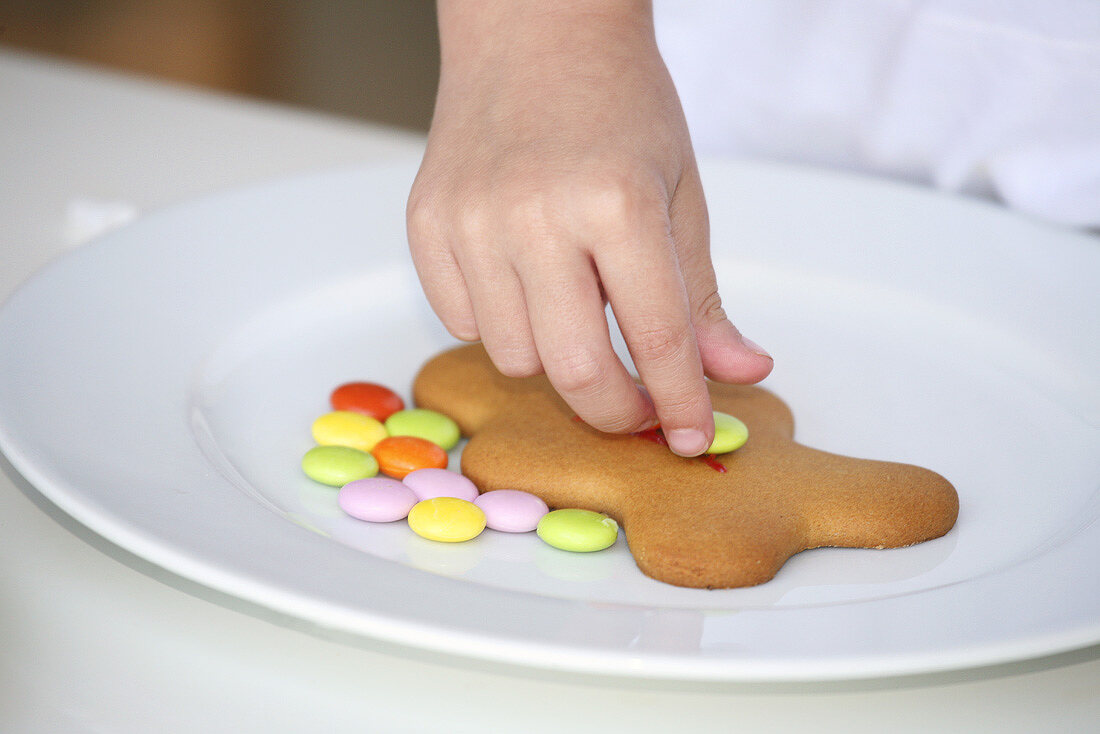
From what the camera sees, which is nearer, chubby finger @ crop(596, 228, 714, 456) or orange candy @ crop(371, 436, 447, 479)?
chubby finger @ crop(596, 228, 714, 456)

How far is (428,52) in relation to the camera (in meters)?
3.91

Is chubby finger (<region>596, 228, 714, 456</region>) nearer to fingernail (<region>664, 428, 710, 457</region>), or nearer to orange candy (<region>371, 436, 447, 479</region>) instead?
fingernail (<region>664, 428, 710, 457</region>)

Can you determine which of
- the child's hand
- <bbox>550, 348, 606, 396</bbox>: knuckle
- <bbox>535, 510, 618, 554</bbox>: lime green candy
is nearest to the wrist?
the child's hand

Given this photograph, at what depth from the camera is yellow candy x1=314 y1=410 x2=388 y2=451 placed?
0.83 metres

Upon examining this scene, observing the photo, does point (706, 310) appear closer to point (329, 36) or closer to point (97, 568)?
point (97, 568)

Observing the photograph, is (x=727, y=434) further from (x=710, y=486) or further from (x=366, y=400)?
(x=366, y=400)

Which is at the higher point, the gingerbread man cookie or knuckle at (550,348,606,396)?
knuckle at (550,348,606,396)

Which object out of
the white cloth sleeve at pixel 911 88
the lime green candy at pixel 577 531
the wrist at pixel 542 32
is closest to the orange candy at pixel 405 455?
the lime green candy at pixel 577 531

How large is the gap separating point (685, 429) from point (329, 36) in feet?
12.0

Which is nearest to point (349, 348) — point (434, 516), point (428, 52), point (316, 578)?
point (434, 516)

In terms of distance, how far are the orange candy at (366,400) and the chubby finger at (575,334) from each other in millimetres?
217

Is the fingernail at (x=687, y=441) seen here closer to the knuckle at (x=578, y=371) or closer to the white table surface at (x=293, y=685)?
the knuckle at (x=578, y=371)

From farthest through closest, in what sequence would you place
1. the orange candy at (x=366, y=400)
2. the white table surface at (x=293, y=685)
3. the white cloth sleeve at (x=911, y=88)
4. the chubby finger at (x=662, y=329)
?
the white cloth sleeve at (x=911, y=88) < the orange candy at (x=366, y=400) < the chubby finger at (x=662, y=329) < the white table surface at (x=293, y=685)

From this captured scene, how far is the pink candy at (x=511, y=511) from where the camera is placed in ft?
2.36
